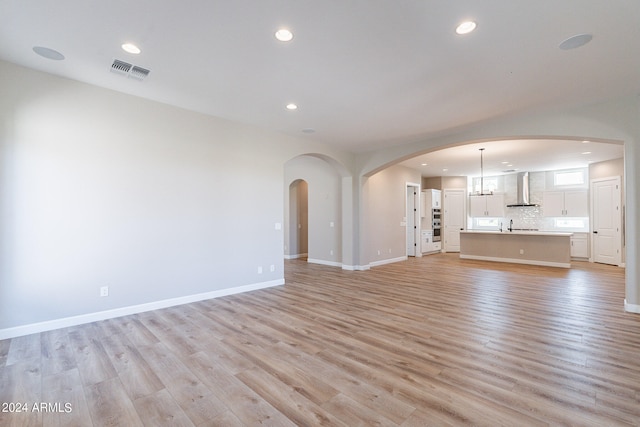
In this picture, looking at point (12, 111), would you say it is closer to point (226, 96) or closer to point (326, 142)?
point (226, 96)

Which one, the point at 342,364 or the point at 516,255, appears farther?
the point at 516,255

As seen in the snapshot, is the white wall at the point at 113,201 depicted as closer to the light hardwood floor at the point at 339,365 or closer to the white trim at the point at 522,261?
the light hardwood floor at the point at 339,365

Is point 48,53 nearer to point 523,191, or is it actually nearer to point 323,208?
point 323,208

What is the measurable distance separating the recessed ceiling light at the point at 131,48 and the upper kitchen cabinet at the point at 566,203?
12.0 metres

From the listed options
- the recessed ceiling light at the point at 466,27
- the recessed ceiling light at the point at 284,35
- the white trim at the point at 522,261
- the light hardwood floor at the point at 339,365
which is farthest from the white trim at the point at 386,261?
the recessed ceiling light at the point at 284,35

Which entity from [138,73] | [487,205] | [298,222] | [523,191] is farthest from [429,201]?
[138,73]

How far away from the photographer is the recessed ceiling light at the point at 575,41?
2564 millimetres

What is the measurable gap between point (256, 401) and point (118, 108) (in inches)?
155

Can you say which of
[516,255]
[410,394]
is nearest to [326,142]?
[410,394]

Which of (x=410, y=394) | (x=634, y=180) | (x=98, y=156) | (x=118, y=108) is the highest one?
(x=118, y=108)

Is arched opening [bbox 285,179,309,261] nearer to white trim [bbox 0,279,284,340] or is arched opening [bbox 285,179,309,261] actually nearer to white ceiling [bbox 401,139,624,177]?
white ceiling [bbox 401,139,624,177]

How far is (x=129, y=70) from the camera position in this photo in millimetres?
3279

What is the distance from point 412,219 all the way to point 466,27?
8157 millimetres

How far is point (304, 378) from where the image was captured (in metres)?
2.35
